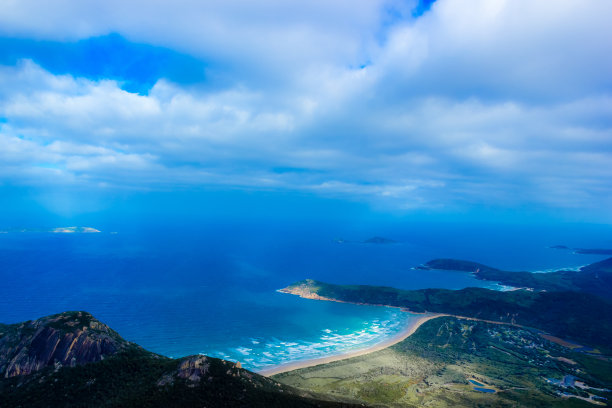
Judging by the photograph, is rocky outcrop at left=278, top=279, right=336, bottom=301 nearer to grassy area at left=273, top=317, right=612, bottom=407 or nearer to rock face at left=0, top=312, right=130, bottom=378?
grassy area at left=273, top=317, right=612, bottom=407

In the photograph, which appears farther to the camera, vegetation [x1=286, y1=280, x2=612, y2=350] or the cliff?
vegetation [x1=286, y1=280, x2=612, y2=350]

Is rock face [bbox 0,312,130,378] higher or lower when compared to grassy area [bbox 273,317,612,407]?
higher

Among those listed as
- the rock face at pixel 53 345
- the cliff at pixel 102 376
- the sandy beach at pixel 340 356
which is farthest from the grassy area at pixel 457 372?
the rock face at pixel 53 345

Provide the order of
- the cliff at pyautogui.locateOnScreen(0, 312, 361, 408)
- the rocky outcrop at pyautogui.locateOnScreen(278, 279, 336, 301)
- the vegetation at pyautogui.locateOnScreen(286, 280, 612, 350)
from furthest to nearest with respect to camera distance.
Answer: the rocky outcrop at pyautogui.locateOnScreen(278, 279, 336, 301), the vegetation at pyautogui.locateOnScreen(286, 280, 612, 350), the cliff at pyautogui.locateOnScreen(0, 312, 361, 408)

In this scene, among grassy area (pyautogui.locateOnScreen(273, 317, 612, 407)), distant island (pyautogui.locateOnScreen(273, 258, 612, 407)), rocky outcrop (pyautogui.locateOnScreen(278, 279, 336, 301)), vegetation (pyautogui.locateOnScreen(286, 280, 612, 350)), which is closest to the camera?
grassy area (pyautogui.locateOnScreen(273, 317, 612, 407))

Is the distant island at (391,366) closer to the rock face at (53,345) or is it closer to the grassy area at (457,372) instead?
the rock face at (53,345)

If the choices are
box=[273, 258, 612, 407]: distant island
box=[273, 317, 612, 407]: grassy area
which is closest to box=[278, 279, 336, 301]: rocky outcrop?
box=[273, 258, 612, 407]: distant island

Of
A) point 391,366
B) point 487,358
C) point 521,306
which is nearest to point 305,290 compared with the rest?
→ point 391,366

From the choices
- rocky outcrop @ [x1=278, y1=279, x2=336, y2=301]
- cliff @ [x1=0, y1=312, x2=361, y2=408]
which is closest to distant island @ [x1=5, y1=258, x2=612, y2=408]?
cliff @ [x1=0, y1=312, x2=361, y2=408]

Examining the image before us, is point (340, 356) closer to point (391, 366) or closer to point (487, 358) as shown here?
point (391, 366)
